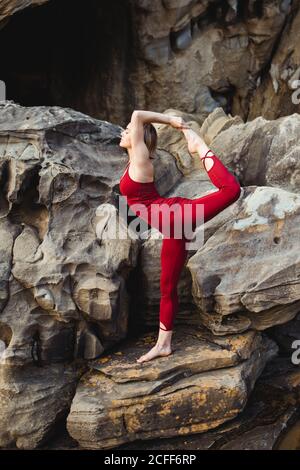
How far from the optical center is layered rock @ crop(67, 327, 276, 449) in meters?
3.96

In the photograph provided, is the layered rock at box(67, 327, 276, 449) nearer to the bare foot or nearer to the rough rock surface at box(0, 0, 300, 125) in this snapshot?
the bare foot

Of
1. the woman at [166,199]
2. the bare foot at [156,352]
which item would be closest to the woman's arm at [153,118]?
the woman at [166,199]

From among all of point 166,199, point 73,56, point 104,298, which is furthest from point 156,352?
point 73,56

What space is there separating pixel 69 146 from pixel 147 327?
1.48 metres

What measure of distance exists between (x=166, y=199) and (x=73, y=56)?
5.19 m

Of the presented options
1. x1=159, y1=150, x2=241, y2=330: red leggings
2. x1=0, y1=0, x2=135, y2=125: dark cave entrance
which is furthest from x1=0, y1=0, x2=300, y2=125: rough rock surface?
x1=159, y1=150, x2=241, y2=330: red leggings

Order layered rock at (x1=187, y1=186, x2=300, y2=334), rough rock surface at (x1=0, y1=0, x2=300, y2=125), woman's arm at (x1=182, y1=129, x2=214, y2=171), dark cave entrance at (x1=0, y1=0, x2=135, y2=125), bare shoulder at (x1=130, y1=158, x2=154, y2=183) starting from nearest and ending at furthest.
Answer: woman's arm at (x1=182, y1=129, x2=214, y2=171)
bare shoulder at (x1=130, y1=158, x2=154, y2=183)
layered rock at (x1=187, y1=186, x2=300, y2=334)
rough rock surface at (x1=0, y1=0, x2=300, y2=125)
dark cave entrance at (x1=0, y1=0, x2=135, y2=125)

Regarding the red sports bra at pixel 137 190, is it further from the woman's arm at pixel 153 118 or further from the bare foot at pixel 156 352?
the bare foot at pixel 156 352

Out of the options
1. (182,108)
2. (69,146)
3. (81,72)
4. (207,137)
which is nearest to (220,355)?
(69,146)

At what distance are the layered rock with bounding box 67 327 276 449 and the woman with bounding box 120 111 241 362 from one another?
17 centimetres

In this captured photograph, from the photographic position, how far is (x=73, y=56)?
8586 mm

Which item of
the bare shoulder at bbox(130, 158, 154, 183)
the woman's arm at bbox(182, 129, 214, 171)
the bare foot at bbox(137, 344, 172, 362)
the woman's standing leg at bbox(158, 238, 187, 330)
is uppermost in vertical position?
the woman's arm at bbox(182, 129, 214, 171)

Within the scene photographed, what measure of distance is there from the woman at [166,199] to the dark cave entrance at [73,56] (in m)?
4.25
